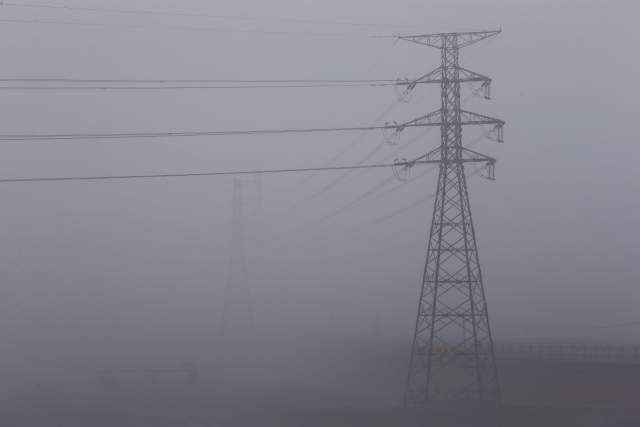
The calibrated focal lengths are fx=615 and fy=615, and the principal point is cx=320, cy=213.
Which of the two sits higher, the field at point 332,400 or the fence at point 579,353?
the fence at point 579,353

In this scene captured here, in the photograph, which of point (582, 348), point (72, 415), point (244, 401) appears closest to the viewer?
point (72, 415)

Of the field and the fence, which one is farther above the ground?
the fence

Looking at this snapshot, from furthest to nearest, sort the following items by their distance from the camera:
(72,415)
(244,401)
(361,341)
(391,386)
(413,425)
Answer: (361,341) < (391,386) < (244,401) < (72,415) < (413,425)

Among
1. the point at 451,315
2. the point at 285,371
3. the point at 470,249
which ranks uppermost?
the point at 470,249

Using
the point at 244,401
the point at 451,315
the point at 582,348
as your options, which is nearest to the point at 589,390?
the point at 582,348

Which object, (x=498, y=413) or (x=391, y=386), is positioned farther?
(x=391, y=386)

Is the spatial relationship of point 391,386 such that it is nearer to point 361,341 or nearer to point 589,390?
point 589,390

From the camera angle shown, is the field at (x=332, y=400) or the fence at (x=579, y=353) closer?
the field at (x=332, y=400)

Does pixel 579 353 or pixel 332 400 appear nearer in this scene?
pixel 332 400

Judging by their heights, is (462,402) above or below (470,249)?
below

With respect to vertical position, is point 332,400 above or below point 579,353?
below

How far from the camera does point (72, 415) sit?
15555 mm

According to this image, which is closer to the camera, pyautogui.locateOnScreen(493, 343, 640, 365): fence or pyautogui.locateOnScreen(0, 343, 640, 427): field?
pyautogui.locateOnScreen(0, 343, 640, 427): field

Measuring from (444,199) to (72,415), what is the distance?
10730 millimetres
